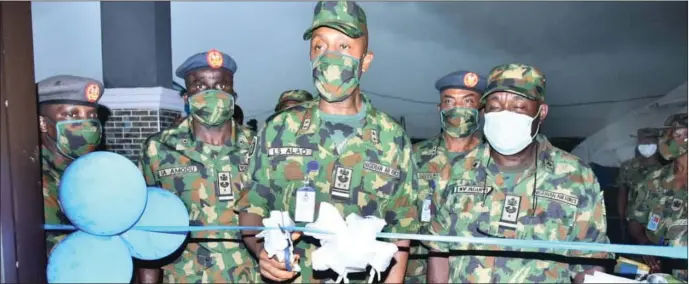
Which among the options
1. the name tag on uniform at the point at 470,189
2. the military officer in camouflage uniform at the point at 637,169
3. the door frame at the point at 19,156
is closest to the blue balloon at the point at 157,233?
the door frame at the point at 19,156

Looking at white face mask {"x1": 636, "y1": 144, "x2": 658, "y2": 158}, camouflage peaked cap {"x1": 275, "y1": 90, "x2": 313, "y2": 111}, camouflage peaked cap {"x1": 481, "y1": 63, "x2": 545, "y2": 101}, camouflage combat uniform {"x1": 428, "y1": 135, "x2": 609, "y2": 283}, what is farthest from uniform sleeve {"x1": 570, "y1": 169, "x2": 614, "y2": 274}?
white face mask {"x1": 636, "y1": 144, "x2": 658, "y2": 158}

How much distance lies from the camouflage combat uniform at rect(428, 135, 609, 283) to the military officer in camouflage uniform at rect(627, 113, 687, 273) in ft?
5.72

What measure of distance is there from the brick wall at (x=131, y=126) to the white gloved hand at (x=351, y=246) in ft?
16.0

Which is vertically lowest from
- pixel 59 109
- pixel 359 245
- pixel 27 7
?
pixel 359 245

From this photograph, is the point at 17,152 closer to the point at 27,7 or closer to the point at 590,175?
the point at 27,7

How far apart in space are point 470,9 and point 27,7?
30.7 feet

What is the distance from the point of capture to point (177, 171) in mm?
2879

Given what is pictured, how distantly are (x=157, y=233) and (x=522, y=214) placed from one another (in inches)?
64.2

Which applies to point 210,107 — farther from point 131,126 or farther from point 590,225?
point 131,126

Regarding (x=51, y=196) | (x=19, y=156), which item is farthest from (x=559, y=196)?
(x=51, y=196)

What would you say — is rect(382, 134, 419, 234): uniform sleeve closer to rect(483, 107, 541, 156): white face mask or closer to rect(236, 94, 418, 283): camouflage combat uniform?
rect(236, 94, 418, 283): camouflage combat uniform

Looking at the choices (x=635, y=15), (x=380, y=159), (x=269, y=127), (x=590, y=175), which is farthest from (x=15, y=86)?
(x=635, y=15)

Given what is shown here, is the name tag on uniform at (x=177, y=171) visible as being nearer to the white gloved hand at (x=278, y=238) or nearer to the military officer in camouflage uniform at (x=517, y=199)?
the white gloved hand at (x=278, y=238)

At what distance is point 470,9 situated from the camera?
31.9 ft
